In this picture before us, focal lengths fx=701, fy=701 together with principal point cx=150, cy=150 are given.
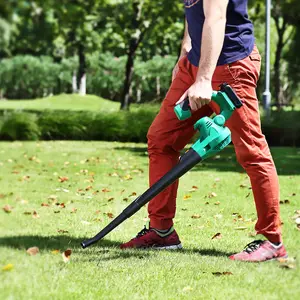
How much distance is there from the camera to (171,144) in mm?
4090

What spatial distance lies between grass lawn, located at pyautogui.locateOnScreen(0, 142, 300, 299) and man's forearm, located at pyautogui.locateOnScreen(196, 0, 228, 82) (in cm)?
101

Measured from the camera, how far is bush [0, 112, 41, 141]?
1867 cm

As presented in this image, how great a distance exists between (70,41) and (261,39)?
15720mm

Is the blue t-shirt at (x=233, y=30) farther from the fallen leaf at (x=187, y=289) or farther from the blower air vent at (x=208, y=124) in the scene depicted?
the fallen leaf at (x=187, y=289)

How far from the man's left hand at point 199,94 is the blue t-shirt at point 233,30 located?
236 millimetres

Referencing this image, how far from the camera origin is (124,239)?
15.0 ft

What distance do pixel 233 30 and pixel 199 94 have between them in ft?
1.52

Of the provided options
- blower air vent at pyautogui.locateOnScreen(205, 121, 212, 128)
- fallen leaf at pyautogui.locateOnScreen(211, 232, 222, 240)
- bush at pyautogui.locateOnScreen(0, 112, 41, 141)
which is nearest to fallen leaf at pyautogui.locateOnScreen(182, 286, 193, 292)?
blower air vent at pyautogui.locateOnScreen(205, 121, 212, 128)

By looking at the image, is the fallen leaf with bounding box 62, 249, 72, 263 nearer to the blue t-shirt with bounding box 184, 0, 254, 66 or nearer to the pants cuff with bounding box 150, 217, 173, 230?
the pants cuff with bounding box 150, 217, 173, 230

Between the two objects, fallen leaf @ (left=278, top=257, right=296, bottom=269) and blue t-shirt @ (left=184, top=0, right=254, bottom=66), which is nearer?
fallen leaf @ (left=278, top=257, right=296, bottom=269)

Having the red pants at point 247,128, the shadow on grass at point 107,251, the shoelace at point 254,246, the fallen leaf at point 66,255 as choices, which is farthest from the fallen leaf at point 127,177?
the fallen leaf at point 66,255

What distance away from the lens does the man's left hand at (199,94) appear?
140 inches

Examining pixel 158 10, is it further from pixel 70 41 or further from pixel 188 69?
pixel 188 69

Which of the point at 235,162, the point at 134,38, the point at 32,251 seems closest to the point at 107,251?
the point at 32,251
